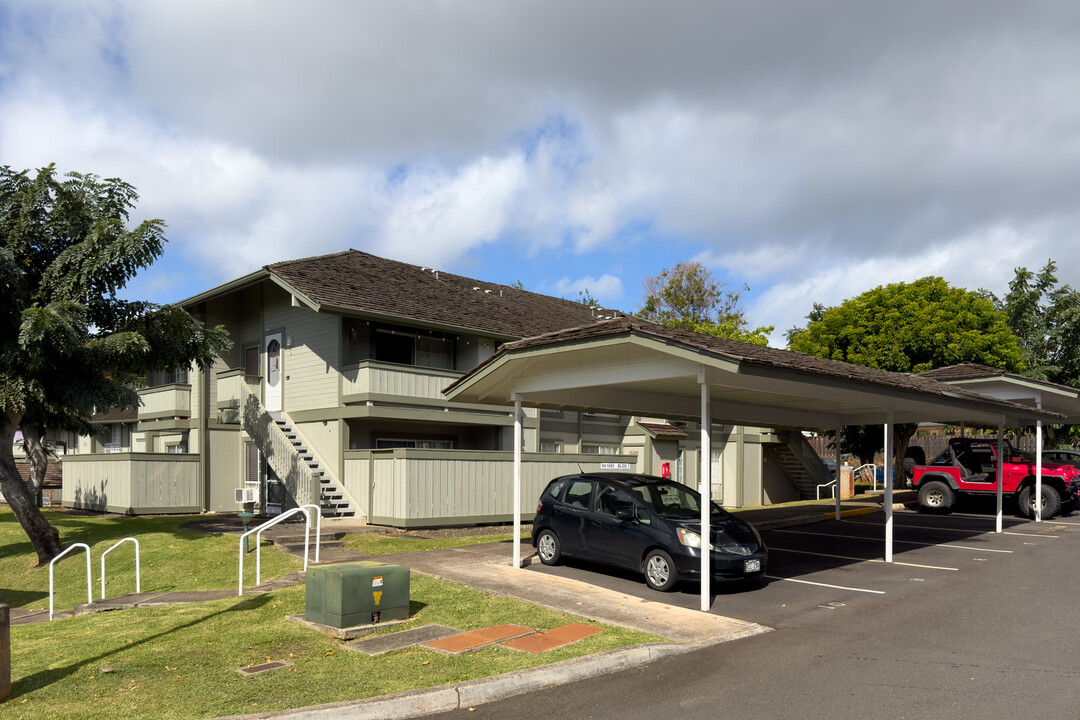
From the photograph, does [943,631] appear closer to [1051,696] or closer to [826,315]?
[1051,696]

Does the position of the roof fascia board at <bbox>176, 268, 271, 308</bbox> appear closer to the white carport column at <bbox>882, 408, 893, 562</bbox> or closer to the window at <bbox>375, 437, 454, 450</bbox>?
the window at <bbox>375, 437, 454, 450</bbox>

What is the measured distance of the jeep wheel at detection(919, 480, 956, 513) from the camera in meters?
24.2

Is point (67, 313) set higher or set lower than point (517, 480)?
higher

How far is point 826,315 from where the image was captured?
34.2 metres

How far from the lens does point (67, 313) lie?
16.7m

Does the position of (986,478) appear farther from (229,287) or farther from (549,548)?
(229,287)

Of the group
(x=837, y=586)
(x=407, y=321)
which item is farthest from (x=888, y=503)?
(x=407, y=321)

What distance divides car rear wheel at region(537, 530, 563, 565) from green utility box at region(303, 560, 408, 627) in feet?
14.2

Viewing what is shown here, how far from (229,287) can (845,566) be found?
18025 mm

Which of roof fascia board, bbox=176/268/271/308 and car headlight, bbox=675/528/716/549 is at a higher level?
roof fascia board, bbox=176/268/271/308

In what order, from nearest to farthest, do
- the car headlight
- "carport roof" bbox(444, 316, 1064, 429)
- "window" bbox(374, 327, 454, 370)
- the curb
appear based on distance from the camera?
the curb, "carport roof" bbox(444, 316, 1064, 429), the car headlight, "window" bbox(374, 327, 454, 370)

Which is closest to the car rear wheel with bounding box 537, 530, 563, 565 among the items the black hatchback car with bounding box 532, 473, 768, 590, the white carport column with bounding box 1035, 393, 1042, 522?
the black hatchback car with bounding box 532, 473, 768, 590

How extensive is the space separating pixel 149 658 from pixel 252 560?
6.99 meters

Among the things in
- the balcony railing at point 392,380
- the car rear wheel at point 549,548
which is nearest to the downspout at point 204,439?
the balcony railing at point 392,380
